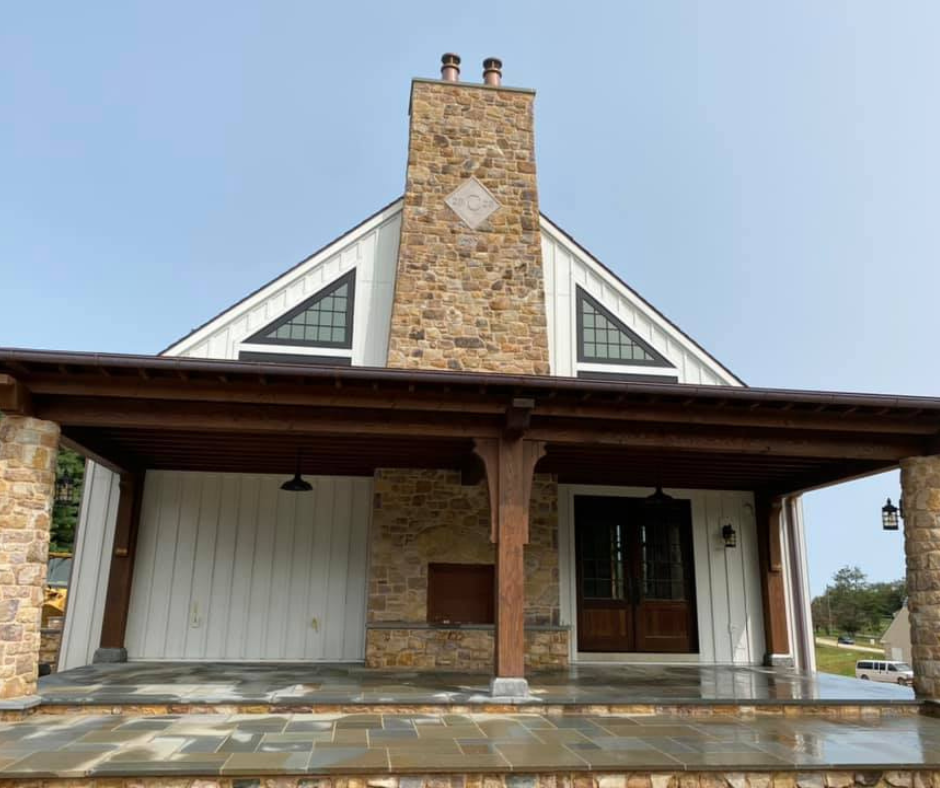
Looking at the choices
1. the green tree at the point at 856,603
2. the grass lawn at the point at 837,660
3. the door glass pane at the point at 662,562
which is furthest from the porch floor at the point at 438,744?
the green tree at the point at 856,603

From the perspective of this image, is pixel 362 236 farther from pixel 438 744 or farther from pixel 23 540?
pixel 438 744

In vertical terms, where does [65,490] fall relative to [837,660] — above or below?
above

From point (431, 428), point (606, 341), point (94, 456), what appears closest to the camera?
point (431, 428)

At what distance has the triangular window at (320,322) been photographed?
31.1 ft

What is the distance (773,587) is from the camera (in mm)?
9727

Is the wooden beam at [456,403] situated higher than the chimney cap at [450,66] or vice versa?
the chimney cap at [450,66]

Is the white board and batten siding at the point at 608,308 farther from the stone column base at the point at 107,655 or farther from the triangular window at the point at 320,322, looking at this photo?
the stone column base at the point at 107,655

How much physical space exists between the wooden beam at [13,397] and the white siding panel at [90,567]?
3465 mm

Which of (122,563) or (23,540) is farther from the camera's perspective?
(122,563)

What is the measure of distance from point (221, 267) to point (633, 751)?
28910 millimetres

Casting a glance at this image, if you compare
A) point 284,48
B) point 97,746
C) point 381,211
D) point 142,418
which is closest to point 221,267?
point 284,48

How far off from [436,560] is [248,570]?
8.15ft

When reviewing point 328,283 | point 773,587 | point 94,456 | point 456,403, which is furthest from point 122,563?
point 773,587

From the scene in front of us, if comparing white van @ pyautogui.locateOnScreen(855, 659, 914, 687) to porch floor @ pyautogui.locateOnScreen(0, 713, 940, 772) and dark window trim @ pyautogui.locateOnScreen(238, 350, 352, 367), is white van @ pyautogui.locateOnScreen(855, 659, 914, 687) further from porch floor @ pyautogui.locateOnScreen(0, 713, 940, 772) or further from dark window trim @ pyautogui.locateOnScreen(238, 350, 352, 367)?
dark window trim @ pyautogui.locateOnScreen(238, 350, 352, 367)
